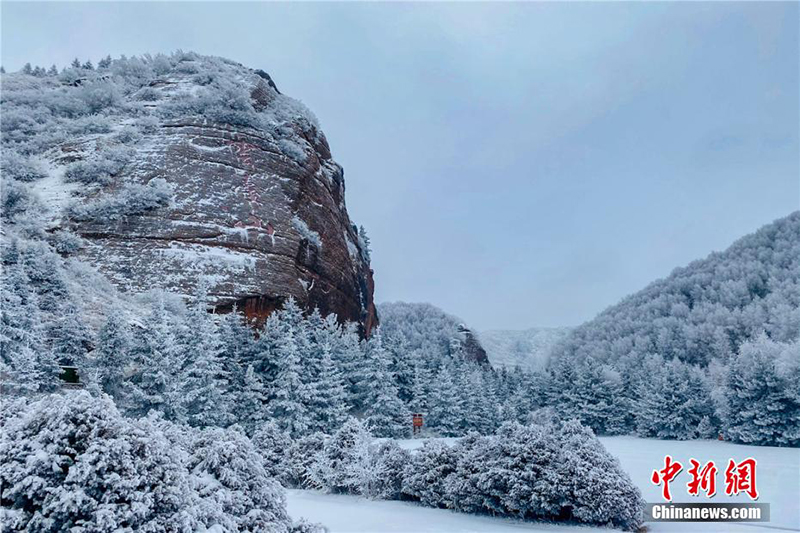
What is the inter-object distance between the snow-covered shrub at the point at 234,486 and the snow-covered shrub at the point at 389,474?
5016 millimetres

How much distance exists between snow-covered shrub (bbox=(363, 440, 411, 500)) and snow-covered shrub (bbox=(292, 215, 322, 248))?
66.7ft

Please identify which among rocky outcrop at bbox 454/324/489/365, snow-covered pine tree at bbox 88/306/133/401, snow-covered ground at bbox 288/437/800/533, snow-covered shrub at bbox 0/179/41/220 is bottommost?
snow-covered ground at bbox 288/437/800/533

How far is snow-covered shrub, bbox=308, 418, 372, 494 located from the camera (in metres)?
11.2

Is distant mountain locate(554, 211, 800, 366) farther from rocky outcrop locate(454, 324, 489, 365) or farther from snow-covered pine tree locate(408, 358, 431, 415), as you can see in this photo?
snow-covered pine tree locate(408, 358, 431, 415)

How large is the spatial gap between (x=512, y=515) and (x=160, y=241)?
22716mm

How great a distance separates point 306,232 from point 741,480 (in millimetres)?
24204

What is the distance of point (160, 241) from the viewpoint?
2584cm

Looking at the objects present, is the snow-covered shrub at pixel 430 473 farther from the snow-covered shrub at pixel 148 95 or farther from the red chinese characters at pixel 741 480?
the snow-covered shrub at pixel 148 95

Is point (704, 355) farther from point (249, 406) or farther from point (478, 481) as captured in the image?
point (478, 481)

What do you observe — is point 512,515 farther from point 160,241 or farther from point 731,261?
point 731,261

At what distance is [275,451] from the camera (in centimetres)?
1327

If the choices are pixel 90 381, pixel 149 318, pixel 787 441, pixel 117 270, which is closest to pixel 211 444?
pixel 90 381

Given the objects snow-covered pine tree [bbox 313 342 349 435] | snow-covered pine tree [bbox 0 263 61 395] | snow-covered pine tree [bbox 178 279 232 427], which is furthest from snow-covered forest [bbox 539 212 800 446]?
snow-covered pine tree [bbox 0 263 61 395]

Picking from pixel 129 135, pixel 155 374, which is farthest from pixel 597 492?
pixel 129 135
